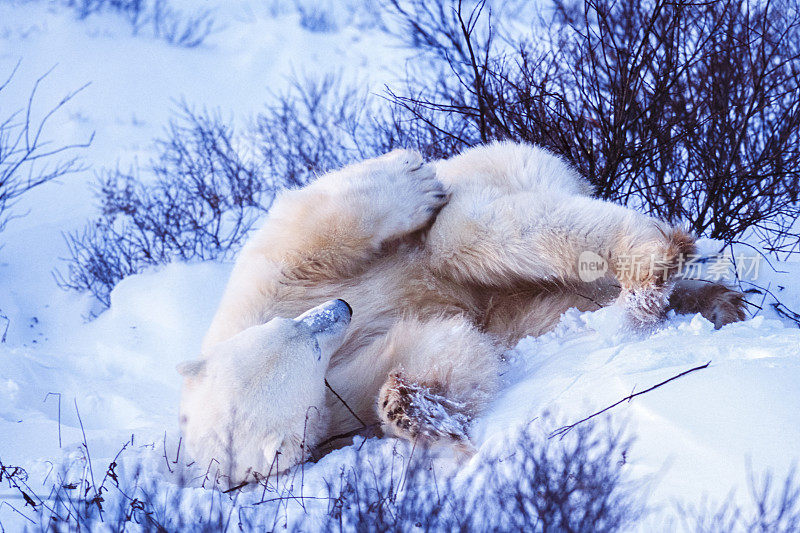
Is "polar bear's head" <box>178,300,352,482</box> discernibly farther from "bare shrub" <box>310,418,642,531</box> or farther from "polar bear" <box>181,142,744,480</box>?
"bare shrub" <box>310,418,642,531</box>

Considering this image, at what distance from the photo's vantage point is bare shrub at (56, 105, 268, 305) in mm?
5836

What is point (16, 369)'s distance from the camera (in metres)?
3.40

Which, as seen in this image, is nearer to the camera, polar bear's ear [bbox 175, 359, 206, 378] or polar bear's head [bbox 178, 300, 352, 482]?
polar bear's head [bbox 178, 300, 352, 482]

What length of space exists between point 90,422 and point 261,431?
1.37 m

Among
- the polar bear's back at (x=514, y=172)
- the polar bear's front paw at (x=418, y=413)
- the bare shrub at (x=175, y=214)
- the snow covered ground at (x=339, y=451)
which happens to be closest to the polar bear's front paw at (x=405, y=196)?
the polar bear's back at (x=514, y=172)

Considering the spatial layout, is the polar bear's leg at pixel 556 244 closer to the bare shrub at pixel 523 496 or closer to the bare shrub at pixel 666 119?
the bare shrub at pixel 666 119

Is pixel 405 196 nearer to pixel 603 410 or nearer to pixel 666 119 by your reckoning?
pixel 603 410

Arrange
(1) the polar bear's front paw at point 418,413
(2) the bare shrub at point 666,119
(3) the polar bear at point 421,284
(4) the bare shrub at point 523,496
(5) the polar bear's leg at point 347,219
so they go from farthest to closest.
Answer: (2) the bare shrub at point 666,119 < (5) the polar bear's leg at point 347,219 < (3) the polar bear at point 421,284 < (1) the polar bear's front paw at point 418,413 < (4) the bare shrub at point 523,496

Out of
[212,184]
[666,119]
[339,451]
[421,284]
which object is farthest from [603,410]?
[212,184]

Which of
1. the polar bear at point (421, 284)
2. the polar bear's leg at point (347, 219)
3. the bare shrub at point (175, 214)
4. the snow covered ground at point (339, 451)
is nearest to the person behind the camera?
the snow covered ground at point (339, 451)

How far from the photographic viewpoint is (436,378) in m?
2.23

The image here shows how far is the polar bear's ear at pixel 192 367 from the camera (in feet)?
7.16

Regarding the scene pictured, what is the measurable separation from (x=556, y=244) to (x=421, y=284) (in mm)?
523

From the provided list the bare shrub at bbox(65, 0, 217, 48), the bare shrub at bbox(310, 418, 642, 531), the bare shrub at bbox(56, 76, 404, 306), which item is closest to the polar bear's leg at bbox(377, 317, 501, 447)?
the bare shrub at bbox(310, 418, 642, 531)
